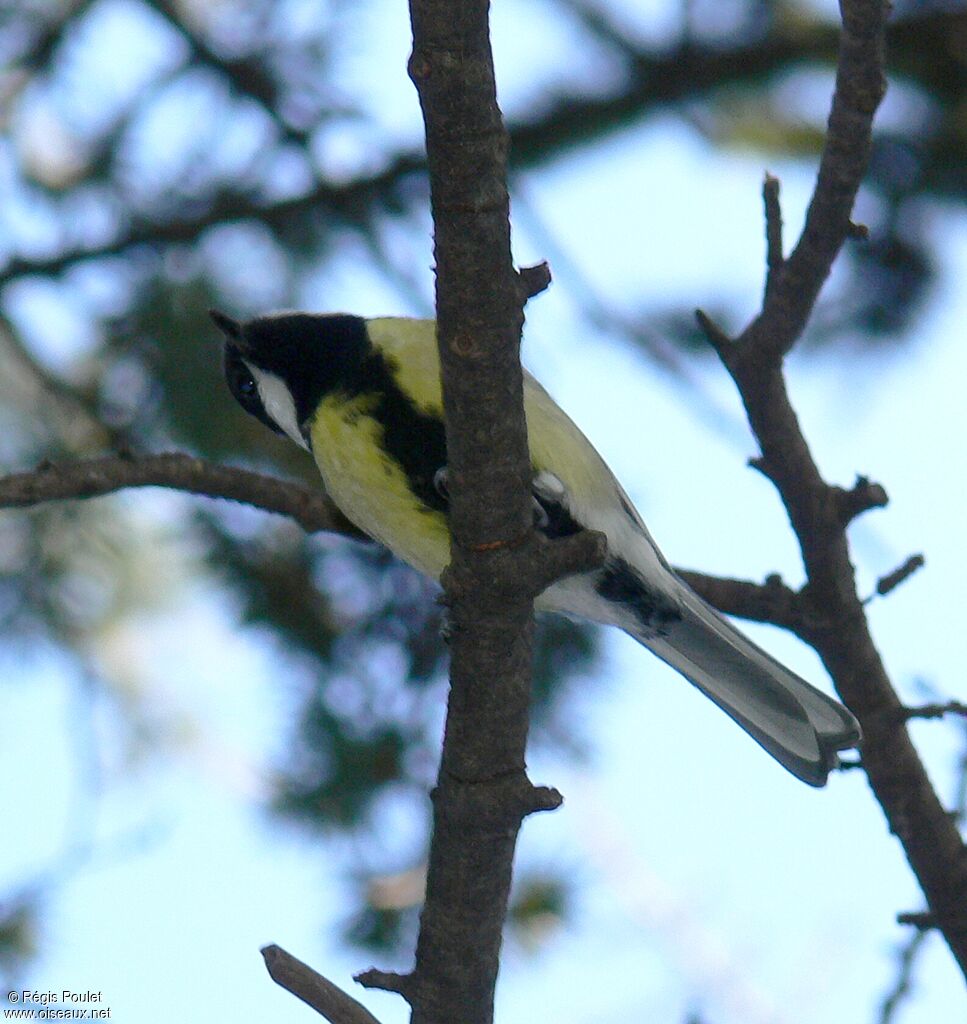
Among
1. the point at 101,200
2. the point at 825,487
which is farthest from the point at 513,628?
the point at 101,200

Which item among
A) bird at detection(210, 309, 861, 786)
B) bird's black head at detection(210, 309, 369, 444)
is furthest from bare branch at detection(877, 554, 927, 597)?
bird's black head at detection(210, 309, 369, 444)

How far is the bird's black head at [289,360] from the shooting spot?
2072 mm

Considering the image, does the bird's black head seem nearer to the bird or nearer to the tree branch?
the bird

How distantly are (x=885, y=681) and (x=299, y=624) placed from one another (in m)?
1.07

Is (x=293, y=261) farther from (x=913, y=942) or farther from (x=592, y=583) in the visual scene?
(x=913, y=942)

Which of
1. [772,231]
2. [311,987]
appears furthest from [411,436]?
[311,987]

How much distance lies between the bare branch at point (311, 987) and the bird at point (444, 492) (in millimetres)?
605

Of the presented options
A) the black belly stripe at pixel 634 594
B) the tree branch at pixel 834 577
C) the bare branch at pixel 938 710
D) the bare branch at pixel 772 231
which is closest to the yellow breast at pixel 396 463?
the black belly stripe at pixel 634 594

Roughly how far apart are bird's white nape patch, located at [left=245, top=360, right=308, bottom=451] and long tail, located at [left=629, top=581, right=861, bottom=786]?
65 cm

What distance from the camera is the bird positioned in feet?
6.18

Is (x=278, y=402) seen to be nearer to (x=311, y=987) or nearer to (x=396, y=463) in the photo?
(x=396, y=463)

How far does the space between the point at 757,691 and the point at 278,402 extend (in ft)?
2.94

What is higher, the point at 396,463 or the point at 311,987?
the point at 396,463

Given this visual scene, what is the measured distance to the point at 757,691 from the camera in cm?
211
